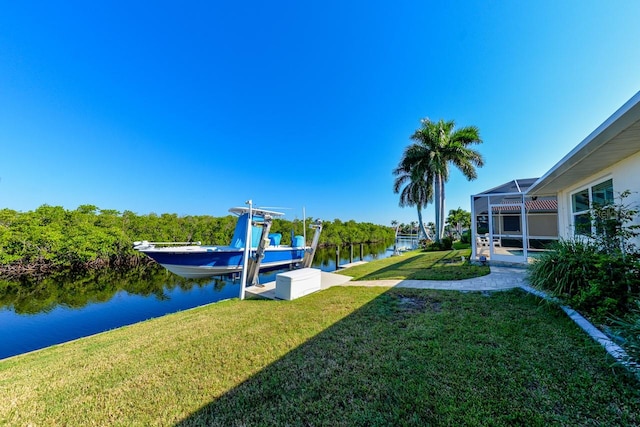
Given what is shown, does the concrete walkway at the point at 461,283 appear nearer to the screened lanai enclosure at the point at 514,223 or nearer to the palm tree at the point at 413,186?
the screened lanai enclosure at the point at 514,223

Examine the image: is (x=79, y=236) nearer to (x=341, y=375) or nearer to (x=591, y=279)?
(x=341, y=375)

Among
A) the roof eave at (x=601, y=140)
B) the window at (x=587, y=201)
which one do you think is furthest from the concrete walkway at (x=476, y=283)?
the roof eave at (x=601, y=140)

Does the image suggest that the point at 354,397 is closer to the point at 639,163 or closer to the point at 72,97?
the point at 639,163

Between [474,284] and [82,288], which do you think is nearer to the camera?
[474,284]

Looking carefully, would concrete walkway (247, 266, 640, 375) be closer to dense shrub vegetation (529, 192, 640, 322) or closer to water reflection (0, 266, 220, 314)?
dense shrub vegetation (529, 192, 640, 322)

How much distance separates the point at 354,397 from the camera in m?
2.20

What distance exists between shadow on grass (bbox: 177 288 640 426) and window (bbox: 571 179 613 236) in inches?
125

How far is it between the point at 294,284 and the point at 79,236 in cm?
1752

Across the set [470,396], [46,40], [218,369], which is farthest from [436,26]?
[46,40]

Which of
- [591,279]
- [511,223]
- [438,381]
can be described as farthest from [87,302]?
[511,223]

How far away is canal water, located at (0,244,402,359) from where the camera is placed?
684cm

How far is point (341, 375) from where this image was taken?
2.57 m

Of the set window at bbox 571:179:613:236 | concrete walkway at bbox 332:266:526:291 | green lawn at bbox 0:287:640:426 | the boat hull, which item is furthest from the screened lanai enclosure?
the boat hull

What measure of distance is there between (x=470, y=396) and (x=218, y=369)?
2.70 metres
